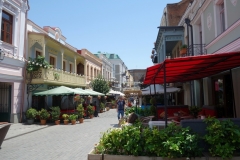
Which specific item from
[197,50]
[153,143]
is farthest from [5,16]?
[153,143]

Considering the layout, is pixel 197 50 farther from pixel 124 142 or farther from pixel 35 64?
pixel 35 64

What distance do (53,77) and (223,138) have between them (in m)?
14.4

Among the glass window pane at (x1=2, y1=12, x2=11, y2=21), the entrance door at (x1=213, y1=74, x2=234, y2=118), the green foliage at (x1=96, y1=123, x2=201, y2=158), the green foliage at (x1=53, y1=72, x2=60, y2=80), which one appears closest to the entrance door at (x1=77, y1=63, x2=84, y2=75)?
the green foliage at (x1=53, y1=72, x2=60, y2=80)

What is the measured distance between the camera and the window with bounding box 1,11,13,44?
13.1 meters

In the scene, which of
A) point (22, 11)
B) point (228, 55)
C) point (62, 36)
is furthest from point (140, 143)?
point (62, 36)

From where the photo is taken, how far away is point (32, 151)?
23.1ft

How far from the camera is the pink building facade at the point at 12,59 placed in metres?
13.1

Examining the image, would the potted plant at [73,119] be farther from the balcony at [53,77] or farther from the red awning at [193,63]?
the red awning at [193,63]

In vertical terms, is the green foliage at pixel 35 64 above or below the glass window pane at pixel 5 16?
below

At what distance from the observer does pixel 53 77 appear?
16.7 metres

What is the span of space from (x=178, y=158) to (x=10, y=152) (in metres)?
5.41

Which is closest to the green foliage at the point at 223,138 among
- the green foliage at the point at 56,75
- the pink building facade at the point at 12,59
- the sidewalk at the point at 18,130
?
the sidewalk at the point at 18,130

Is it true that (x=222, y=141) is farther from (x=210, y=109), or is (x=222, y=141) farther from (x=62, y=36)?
(x=62, y=36)

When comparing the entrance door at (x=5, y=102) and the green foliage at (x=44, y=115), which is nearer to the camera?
the entrance door at (x=5, y=102)
